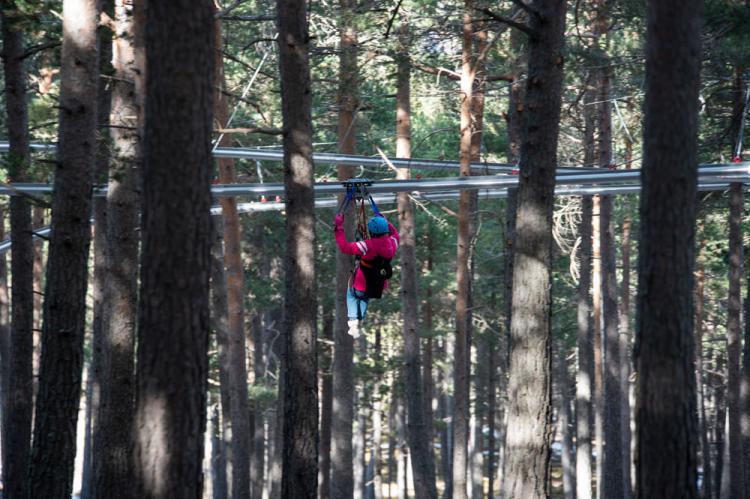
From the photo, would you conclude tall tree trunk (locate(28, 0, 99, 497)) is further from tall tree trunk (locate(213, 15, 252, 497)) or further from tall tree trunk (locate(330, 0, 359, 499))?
tall tree trunk (locate(213, 15, 252, 497))

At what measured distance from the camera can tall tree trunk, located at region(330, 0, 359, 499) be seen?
44.2 feet

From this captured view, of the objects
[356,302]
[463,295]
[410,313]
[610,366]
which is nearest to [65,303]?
[356,302]

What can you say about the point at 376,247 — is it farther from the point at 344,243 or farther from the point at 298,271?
the point at 298,271

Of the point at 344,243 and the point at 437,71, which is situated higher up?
the point at 437,71

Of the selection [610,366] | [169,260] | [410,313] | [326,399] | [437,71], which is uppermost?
[437,71]

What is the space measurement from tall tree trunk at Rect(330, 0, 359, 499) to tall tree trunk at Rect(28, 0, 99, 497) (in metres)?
5.95

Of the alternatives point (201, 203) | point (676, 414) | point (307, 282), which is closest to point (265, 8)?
point (307, 282)

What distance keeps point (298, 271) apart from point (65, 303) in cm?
217

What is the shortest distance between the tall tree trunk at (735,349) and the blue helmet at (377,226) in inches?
295

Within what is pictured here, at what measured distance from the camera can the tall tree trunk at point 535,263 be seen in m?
7.05

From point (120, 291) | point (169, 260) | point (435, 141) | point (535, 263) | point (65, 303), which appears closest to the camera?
point (169, 260)

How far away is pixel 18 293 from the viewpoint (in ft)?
33.5

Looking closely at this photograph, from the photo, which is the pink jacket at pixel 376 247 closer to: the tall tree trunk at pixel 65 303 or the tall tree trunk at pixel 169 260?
the tall tree trunk at pixel 65 303

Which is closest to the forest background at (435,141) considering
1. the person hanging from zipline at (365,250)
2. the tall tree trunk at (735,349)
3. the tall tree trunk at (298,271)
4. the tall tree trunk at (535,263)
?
the tall tree trunk at (735,349)
